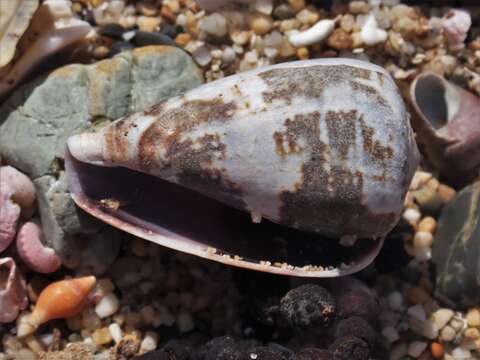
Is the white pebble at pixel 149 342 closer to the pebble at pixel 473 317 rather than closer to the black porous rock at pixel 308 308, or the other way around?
the black porous rock at pixel 308 308

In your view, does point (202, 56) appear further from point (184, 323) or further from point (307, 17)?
point (184, 323)

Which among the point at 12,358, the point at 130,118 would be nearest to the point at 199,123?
the point at 130,118

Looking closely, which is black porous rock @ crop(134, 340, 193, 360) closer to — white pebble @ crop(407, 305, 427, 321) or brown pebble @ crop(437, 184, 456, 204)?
white pebble @ crop(407, 305, 427, 321)

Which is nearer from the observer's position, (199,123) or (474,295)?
(199,123)

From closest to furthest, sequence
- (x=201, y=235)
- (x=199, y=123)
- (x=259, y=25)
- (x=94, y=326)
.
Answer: (x=199, y=123) → (x=201, y=235) → (x=94, y=326) → (x=259, y=25)

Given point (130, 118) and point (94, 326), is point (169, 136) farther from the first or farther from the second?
point (94, 326)

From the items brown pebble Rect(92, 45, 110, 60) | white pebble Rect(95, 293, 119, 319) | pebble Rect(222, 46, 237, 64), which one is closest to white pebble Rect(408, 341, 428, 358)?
white pebble Rect(95, 293, 119, 319)

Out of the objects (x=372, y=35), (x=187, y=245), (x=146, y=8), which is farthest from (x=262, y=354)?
(x=146, y=8)
